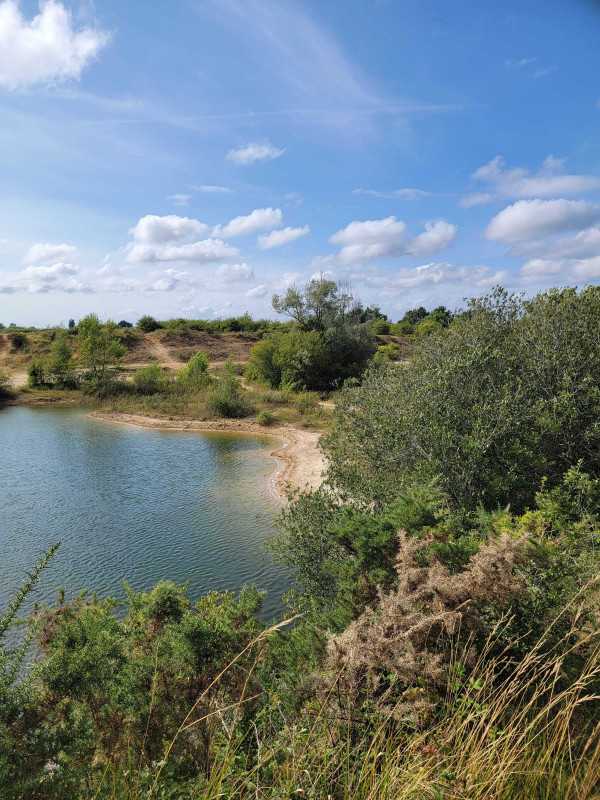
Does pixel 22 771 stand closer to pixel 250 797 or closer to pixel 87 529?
pixel 250 797

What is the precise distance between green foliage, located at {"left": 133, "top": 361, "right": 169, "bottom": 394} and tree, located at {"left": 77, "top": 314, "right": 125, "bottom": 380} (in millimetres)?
2937

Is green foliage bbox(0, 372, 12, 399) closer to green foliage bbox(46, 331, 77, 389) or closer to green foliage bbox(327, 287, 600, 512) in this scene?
green foliage bbox(46, 331, 77, 389)

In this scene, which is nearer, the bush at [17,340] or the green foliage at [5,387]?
the green foliage at [5,387]

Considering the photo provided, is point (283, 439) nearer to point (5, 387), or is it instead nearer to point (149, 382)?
point (149, 382)

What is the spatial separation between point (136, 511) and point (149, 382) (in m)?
23.6

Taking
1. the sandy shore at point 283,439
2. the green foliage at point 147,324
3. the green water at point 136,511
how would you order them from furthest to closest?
the green foliage at point 147,324
the sandy shore at point 283,439
the green water at point 136,511

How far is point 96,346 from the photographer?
129ft

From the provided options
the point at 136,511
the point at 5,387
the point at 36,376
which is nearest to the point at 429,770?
the point at 136,511

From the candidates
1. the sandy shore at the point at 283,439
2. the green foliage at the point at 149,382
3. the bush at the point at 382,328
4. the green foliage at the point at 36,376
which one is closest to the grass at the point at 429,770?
the sandy shore at the point at 283,439

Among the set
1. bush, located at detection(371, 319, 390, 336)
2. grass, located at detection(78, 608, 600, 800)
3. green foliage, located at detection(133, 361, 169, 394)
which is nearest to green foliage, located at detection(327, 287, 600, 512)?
grass, located at detection(78, 608, 600, 800)

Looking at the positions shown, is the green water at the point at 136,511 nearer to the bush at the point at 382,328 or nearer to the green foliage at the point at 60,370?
the green foliage at the point at 60,370

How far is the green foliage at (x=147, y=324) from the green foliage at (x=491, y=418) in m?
58.8

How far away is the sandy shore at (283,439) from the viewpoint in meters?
18.9

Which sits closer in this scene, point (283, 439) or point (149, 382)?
point (283, 439)
